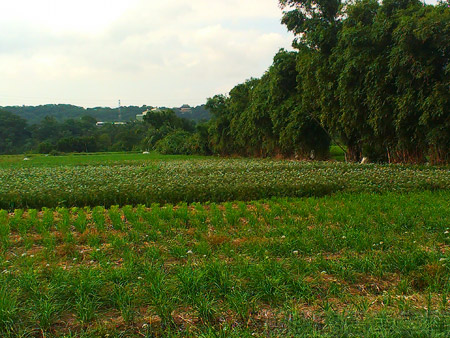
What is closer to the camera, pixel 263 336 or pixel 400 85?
pixel 263 336

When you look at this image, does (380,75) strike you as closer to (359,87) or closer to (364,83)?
(364,83)

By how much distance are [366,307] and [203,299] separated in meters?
1.28

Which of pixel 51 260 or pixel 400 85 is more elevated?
pixel 400 85

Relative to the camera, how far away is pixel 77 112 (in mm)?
97438

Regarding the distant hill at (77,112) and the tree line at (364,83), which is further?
the distant hill at (77,112)

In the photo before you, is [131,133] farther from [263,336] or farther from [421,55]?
[263,336]

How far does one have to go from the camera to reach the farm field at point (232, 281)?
2539 mm

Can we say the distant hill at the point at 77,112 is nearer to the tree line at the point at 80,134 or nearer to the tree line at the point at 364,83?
Answer: the tree line at the point at 80,134

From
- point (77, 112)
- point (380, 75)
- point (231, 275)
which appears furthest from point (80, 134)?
point (231, 275)

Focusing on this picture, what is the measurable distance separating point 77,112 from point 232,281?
104574 millimetres

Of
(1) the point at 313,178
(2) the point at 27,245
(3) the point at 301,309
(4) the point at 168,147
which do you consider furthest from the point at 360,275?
(4) the point at 168,147

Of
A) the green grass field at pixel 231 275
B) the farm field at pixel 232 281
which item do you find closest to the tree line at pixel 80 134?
the green grass field at pixel 231 275

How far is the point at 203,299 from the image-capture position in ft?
9.09

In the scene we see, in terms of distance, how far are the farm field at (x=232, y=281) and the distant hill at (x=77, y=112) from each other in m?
78.0
